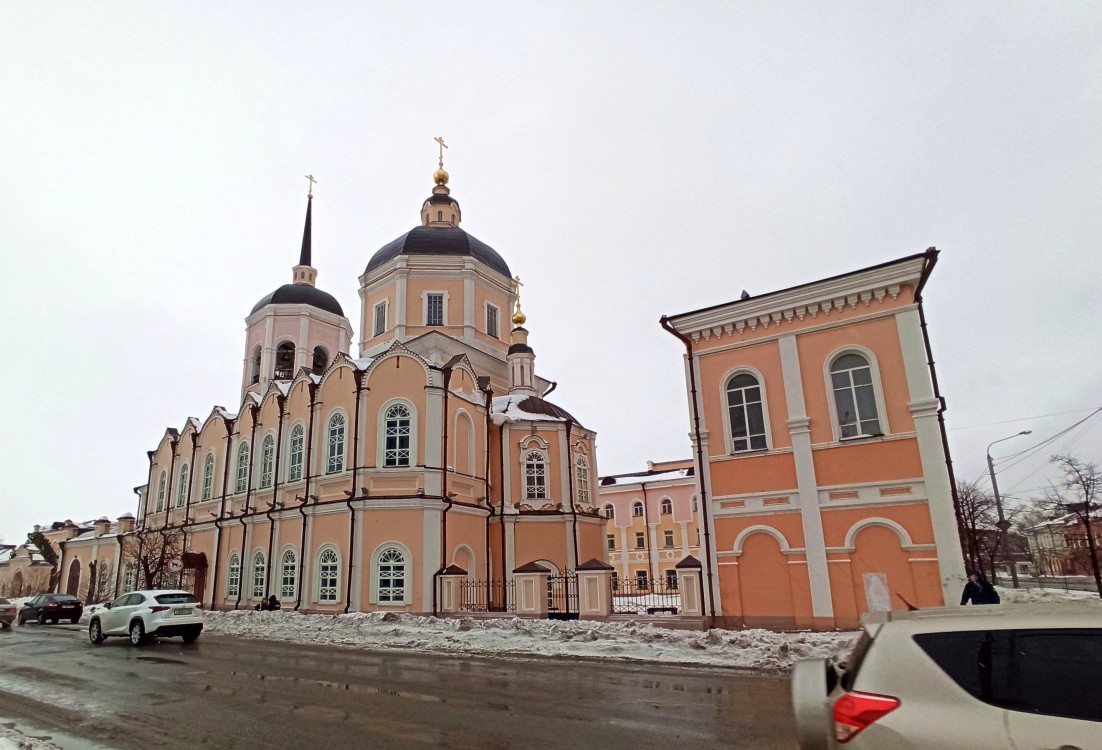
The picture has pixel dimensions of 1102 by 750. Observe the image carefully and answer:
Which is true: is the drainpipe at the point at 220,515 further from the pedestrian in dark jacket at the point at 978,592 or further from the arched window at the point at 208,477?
the pedestrian in dark jacket at the point at 978,592

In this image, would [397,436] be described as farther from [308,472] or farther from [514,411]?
[514,411]

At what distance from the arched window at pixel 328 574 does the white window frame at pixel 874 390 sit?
1665cm

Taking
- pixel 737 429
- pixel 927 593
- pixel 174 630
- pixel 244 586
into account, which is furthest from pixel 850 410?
pixel 244 586

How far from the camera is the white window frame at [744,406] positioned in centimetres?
1581

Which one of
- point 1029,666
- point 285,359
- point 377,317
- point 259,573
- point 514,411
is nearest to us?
point 1029,666

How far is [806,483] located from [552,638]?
A: 22.1 ft

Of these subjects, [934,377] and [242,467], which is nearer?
[934,377]

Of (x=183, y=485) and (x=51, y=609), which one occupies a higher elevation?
(x=183, y=485)

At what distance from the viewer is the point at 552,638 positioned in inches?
561

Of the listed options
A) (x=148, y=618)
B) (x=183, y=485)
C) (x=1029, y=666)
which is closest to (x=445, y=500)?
(x=148, y=618)

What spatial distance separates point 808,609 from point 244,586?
71.1ft

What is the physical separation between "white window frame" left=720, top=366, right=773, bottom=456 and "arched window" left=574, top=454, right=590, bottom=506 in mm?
12676

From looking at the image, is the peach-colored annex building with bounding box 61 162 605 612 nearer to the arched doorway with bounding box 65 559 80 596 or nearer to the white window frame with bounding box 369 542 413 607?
the white window frame with bounding box 369 542 413 607

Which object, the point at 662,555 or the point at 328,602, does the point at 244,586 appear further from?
the point at 662,555
